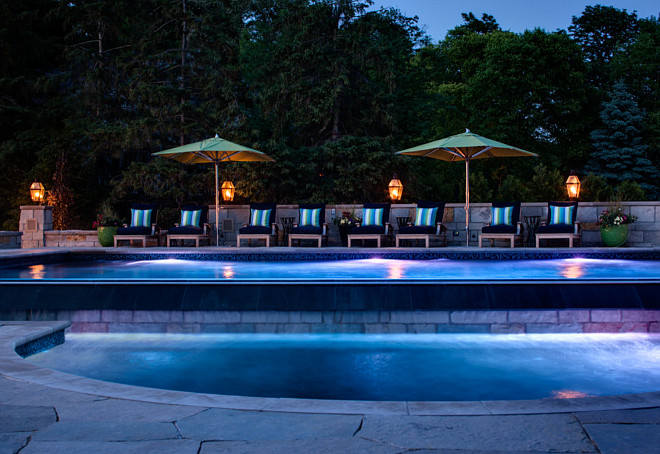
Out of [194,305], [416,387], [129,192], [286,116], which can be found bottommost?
[416,387]

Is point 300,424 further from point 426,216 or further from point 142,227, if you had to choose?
point 142,227

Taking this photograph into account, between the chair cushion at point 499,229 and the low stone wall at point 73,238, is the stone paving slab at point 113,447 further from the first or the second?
the low stone wall at point 73,238

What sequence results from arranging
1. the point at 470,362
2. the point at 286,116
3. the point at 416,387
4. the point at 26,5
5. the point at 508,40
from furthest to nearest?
the point at 508,40 → the point at 26,5 → the point at 286,116 → the point at 470,362 → the point at 416,387

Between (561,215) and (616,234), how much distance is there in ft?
3.34

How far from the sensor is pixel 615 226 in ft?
34.5

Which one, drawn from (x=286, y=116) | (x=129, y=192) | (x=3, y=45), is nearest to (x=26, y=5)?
(x=3, y=45)

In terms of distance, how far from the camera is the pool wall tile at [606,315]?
507cm

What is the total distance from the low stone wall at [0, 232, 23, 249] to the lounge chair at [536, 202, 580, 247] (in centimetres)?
1131

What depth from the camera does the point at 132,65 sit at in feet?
68.7

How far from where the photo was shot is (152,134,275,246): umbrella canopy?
36.9ft

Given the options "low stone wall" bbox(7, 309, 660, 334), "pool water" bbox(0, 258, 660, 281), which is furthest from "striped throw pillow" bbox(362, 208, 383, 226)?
"low stone wall" bbox(7, 309, 660, 334)

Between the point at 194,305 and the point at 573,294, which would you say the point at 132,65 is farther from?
the point at 573,294

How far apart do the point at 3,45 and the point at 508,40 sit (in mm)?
20983

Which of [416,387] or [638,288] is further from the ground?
[638,288]
